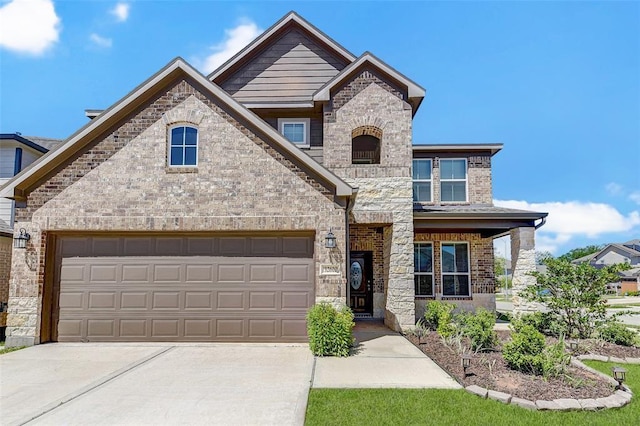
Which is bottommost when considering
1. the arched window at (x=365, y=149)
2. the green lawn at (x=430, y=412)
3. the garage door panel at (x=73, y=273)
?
the green lawn at (x=430, y=412)

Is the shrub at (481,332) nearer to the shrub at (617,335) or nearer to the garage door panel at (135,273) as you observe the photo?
the shrub at (617,335)

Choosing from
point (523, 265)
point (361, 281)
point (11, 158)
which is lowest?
point (361, 281)

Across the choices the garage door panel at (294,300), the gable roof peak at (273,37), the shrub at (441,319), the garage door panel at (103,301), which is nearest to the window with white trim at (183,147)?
the garage door panel at (103,301)

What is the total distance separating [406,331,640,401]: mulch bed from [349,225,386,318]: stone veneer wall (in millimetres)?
5114

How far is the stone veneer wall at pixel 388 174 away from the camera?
1119 centimetres

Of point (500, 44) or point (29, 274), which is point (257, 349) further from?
point (500, 44)

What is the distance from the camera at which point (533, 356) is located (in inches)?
263

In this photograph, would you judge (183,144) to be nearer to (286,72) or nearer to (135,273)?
(135,273)

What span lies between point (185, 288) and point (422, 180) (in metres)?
8.93

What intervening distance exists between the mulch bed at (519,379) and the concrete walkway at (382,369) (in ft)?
1.03

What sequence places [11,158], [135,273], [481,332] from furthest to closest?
[11,158], [135,273], [481,332]

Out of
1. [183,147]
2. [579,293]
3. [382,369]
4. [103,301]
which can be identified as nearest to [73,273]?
[103,301]

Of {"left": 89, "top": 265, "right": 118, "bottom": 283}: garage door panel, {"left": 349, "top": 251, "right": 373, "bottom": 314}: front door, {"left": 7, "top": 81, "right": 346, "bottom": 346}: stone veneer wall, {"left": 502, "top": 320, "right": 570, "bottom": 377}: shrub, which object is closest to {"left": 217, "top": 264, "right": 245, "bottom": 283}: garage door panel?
{"left": 7, "top": 81, "right": 346, "bottom": 346}: stone veneer wall

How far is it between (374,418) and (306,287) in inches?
184
